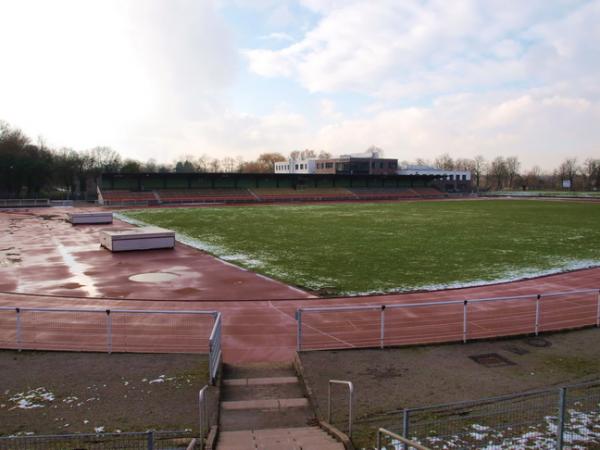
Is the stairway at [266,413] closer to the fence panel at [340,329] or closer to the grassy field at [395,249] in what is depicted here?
the fence panel at [340,329]

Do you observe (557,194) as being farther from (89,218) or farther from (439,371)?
(439,371)

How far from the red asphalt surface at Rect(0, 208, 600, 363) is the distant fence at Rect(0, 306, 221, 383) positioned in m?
0.03

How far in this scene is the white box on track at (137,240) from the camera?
28.8 metres

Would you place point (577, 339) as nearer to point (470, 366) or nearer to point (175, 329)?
point (470, 366)

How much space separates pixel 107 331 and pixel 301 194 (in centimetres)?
8160

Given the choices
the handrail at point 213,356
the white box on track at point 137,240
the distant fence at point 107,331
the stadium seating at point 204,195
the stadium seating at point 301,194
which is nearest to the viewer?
the handrail at point 213,356

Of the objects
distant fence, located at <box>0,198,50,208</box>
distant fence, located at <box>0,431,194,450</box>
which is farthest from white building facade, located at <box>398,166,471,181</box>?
distant fence, located at <box>0,431,194,450</box>

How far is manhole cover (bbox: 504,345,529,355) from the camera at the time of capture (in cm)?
1168

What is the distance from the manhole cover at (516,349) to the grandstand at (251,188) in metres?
70.7

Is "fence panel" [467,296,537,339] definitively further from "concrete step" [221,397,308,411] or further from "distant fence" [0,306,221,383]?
"distant fence" [0,306,221,383]

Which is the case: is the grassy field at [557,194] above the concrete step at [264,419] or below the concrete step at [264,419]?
above

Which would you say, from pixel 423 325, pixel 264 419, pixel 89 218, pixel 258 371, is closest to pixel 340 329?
pixel 423 325

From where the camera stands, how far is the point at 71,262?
25406 millimetres

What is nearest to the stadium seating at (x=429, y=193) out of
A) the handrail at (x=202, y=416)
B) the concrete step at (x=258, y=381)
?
the concrete step at (x=258, y=381)
